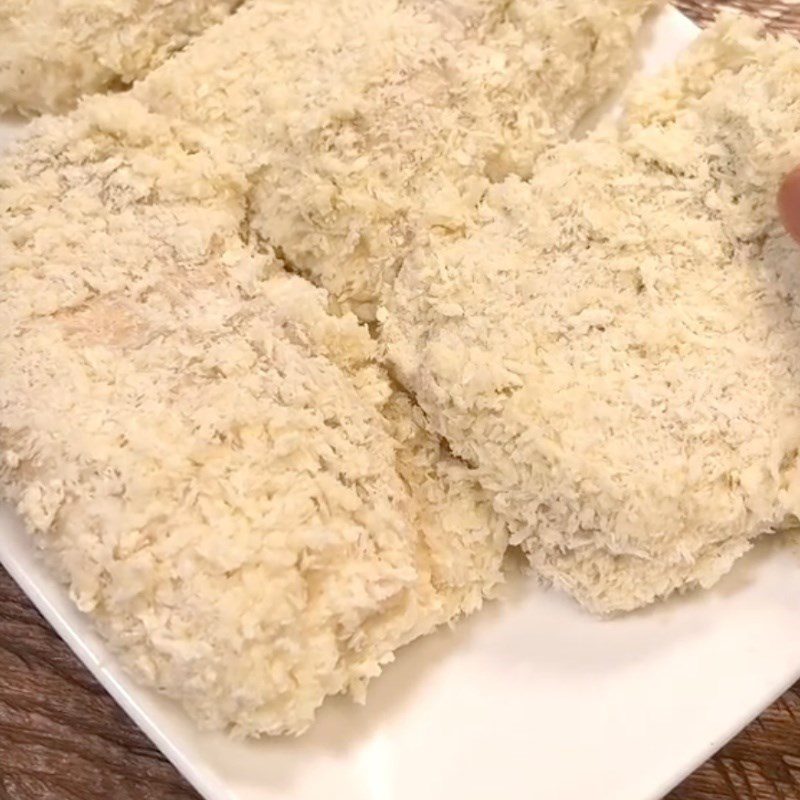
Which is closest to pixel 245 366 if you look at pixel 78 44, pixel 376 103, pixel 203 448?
pixel 203 448

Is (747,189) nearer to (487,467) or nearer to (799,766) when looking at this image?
(487,467)

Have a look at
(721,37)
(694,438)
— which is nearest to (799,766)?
(694,438)

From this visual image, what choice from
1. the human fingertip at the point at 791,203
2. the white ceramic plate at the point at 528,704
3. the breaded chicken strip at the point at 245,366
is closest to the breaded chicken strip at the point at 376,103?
the breaded chicken strip at the point at 245,366

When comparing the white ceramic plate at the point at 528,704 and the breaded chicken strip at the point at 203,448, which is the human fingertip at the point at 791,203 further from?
the breaded chicken strip at the point at 203,448

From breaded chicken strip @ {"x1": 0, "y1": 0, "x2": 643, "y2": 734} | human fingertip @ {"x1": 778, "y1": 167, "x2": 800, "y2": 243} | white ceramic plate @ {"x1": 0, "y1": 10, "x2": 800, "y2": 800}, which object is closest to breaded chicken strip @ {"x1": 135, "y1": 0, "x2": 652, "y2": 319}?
breaded chicken strip @ {"x1": 0, "y1": 0, "x2": 643, "y2": 734}

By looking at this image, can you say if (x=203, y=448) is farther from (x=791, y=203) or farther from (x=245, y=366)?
(x=791, y=203)
